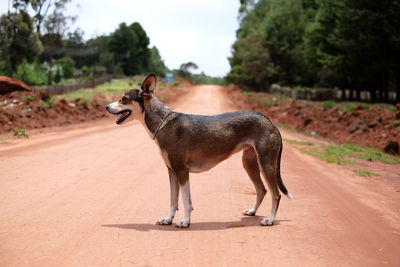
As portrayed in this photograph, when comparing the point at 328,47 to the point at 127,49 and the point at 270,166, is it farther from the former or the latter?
the point at 127,49

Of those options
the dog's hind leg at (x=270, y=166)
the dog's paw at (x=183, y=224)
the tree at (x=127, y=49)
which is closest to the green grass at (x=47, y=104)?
the dog's paw at (x=183, y=224)

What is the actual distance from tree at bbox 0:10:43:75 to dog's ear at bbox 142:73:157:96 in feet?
153

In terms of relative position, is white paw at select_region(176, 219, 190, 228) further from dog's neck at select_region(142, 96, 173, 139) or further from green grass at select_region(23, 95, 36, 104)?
green grass at select_region(23, 95, 36, 104)

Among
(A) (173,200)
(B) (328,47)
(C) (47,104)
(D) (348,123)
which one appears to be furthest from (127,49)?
(A) (173,200)

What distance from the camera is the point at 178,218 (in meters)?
7.28

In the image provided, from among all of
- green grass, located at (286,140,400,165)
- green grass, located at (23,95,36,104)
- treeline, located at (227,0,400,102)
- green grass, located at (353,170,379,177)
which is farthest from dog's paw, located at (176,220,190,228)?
treeline, located at (227,0,400,102)

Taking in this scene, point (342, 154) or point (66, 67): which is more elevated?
point (66, 67)

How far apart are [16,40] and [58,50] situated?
39551 millimetres

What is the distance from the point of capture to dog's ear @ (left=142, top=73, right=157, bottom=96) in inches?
272

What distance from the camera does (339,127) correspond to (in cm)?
2377

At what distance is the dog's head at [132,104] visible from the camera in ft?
23.0

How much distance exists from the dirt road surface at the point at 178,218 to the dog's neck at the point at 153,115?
1.40 m

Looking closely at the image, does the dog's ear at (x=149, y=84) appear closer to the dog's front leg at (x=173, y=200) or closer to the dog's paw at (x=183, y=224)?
the dog's front leg at (x=173, y=200)

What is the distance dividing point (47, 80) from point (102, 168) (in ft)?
169
